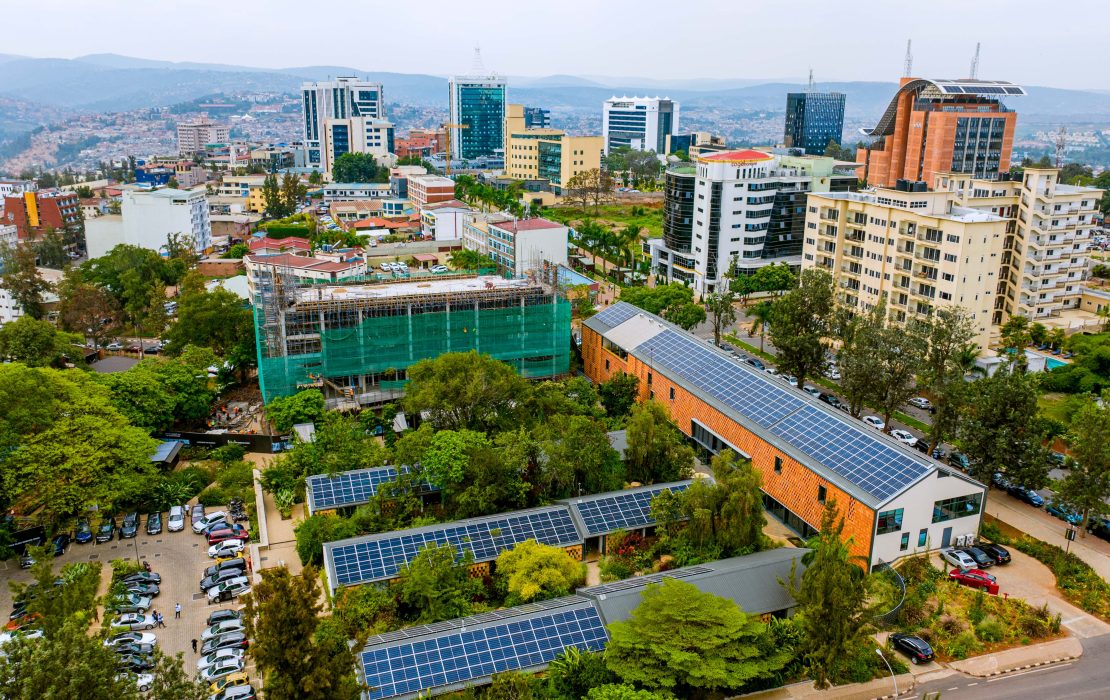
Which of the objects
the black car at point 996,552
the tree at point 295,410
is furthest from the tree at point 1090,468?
the tree at point 295,410

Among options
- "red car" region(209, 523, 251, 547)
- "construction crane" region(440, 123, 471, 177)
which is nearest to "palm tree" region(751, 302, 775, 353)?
"red car" region(209, 523, 251, 547)

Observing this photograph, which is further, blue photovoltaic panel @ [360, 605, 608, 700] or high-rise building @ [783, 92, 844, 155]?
high-rise building @ [783, 92, 844, 155]

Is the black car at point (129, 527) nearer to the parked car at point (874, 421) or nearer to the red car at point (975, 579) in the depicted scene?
the red car at point (975, 579)

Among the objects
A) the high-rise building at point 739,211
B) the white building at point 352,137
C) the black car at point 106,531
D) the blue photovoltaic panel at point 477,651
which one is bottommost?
the black car at point 106,531

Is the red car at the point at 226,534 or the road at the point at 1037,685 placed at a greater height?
the road at the point at 1037,685

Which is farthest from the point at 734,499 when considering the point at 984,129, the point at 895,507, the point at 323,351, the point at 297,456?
the point at 984,129

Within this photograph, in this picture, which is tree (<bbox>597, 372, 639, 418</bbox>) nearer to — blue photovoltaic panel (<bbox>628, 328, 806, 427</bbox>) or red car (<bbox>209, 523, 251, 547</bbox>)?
blue photovoltaic panel (<bbox>628, 328, 806, 427</bbox>)

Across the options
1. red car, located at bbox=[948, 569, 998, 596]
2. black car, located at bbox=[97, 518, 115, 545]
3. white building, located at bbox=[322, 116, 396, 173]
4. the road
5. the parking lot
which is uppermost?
white building, located at bbox=[322, 116, 396, 173]
